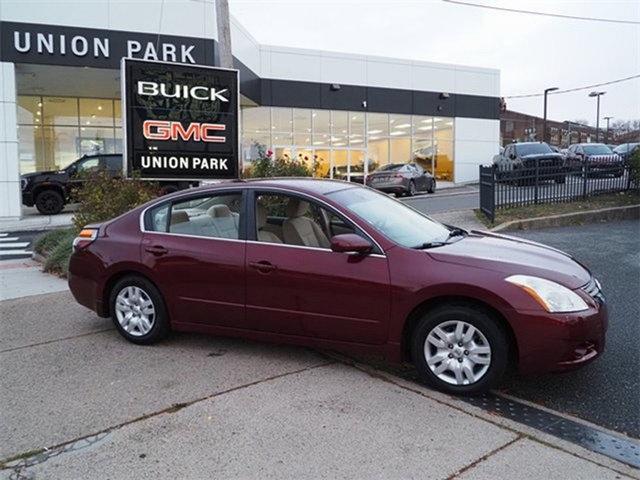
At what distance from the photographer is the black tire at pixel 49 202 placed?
17.9 m

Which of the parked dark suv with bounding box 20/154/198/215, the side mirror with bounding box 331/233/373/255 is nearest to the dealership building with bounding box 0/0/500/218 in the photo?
the parked dark suv with bounding box 20/154/198/215

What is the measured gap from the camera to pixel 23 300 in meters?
7.09

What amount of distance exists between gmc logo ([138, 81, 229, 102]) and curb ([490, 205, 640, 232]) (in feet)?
19.5

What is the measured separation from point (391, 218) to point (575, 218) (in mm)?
8883

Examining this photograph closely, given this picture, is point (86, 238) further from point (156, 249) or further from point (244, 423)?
point (244, 423)

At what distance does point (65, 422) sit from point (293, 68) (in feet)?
81.2

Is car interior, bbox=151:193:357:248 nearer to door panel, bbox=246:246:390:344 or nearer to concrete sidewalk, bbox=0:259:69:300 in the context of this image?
door panel, bbox=246:246:390:344

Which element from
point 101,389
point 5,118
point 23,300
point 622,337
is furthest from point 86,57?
point 622,337

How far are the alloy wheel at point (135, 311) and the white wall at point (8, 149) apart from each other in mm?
13624

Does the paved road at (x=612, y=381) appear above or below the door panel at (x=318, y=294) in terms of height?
below

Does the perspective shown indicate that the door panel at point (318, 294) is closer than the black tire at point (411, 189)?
Yes

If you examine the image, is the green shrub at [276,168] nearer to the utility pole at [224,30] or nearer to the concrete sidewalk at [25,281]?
the utility pole at [224,30]

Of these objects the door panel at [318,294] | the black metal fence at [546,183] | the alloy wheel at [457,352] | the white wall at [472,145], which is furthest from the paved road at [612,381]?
the white wall at [472,145]

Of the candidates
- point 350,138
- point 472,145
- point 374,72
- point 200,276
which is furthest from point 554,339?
point 472,145
